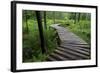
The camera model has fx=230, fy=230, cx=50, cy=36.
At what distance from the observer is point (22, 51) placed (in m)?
Result: 1.66

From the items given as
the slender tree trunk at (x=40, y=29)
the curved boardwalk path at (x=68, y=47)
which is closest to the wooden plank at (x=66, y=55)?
the curved boardwalk path at (x=68, y=47)

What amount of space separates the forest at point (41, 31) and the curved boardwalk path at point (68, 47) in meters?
0.03

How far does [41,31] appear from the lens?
5.63 feet

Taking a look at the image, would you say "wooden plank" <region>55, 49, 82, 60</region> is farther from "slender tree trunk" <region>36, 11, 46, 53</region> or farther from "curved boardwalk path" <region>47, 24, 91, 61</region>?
"slender tree trunk" <region>36, 11, 46, 53</region>

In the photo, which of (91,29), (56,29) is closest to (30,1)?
(56,29)

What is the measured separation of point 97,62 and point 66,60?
0.29 meters

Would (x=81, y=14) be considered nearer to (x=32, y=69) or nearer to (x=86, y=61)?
(x=86, y=61)

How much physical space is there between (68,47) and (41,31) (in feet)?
0.81

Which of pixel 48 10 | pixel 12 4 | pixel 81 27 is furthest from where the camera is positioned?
pixel 81 27

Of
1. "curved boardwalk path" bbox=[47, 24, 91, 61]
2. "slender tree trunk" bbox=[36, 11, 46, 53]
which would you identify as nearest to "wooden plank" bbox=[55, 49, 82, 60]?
"curved boardwalk path" bbox=[47, 24, 91, 61]

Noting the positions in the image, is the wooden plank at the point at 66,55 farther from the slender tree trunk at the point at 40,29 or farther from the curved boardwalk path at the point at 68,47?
the slender tree trunk at the point at 40,29

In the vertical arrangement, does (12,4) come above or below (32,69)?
above

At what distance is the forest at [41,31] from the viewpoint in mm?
1676

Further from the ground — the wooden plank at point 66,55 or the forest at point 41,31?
the forest at point 41,31
